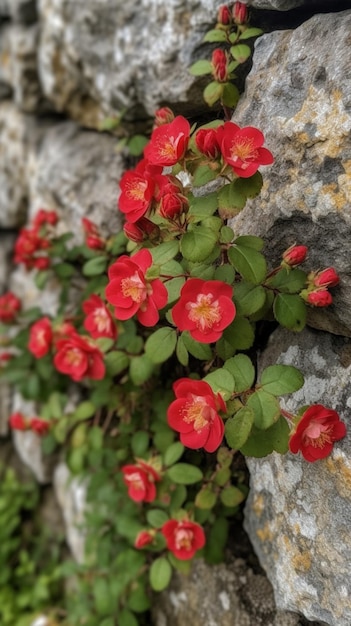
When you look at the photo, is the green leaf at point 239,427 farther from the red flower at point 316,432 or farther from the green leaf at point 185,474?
the green leaf at point 185,474

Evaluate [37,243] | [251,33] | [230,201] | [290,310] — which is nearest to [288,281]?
[290,310]

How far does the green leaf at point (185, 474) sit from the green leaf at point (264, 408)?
0.46m

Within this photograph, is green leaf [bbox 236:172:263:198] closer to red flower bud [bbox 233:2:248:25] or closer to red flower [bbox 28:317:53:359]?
red flower bud [bbox 233:2:248:25]

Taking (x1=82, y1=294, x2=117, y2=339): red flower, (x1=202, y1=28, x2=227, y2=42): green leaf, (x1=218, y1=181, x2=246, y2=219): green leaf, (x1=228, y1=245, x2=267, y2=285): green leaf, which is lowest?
(x1=82, y1=294, x2=117, y2=339): red flower

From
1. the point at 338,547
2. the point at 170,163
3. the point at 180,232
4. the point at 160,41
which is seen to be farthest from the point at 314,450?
the point at 160,41

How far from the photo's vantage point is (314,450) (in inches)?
41.8

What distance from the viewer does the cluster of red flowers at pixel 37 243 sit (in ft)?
6.62

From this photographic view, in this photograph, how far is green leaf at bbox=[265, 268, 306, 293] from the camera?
113 centimetres

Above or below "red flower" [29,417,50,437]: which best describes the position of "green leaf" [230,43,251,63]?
above

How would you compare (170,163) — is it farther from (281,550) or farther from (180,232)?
(281,550)

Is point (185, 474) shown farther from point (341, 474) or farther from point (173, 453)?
point (341, 474)

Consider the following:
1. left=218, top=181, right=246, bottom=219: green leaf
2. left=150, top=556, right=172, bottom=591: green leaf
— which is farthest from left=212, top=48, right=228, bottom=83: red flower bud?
left=150, top=556, right=172, bottom=591: green leaf

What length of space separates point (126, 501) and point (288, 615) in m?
0.67

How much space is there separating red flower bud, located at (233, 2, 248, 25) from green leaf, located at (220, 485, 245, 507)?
1.20 m
